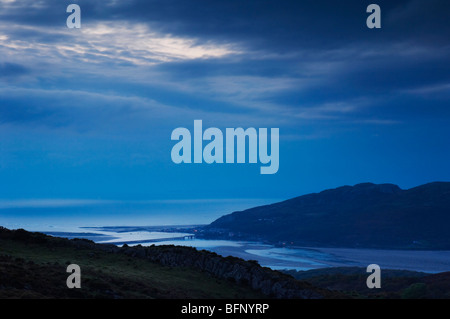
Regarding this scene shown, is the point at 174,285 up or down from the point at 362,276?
up

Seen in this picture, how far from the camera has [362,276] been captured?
122500mm

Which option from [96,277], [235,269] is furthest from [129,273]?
[235,269]

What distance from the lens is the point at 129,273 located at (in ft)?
162

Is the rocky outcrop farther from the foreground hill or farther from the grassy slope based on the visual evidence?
the grassy slope

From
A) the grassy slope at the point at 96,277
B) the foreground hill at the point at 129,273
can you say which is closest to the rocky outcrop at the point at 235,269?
the foreground hill at the point at 129,273

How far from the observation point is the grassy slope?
39.8 meters

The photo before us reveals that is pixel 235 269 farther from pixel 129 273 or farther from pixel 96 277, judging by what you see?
pixel 96 277

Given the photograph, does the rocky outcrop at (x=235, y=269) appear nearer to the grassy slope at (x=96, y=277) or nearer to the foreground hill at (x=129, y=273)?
the foreground hill at (x=129, y=273)

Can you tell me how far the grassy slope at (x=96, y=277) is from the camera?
131 ft
